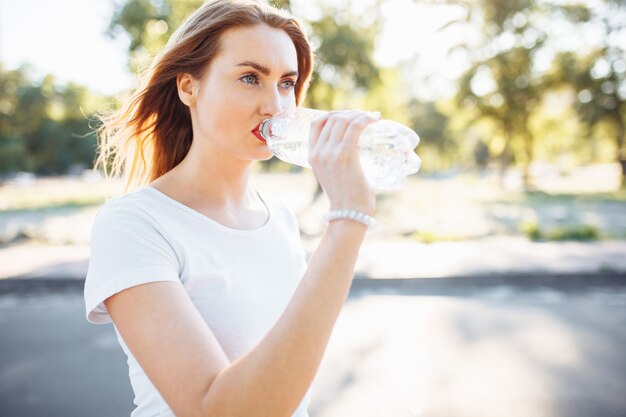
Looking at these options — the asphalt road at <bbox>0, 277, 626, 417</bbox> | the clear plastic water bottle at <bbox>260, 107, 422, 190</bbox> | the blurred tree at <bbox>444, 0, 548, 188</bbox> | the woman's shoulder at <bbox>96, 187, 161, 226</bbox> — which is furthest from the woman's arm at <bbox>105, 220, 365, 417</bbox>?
the blurred tree at <bbox>444, 0, 548, 188</bbox>

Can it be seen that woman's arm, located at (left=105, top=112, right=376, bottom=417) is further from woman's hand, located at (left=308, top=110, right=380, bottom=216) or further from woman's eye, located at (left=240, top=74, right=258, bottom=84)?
woman's eye, located at (left=240, top=74, right=258, bottom=84)

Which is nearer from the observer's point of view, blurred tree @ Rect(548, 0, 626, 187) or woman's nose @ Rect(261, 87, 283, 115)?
woman's nose @ Rect(261, 87, 283, 115)

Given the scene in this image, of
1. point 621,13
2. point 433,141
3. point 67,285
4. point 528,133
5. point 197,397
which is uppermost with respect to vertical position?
point 621,13

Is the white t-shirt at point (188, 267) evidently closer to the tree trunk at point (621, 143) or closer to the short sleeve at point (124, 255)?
the short sleeve at point (124, 255)

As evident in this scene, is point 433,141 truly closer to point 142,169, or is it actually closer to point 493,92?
point 493,92

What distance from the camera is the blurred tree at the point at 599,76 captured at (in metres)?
27.0

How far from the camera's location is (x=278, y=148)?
163 centimetres

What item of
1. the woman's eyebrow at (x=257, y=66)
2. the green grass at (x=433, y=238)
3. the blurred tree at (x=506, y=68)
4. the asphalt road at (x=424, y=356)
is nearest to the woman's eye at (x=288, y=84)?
the woman's eyebrow at (x=257, y=66)

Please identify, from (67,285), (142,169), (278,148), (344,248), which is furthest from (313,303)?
(67,285)

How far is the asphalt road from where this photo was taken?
3727 mm

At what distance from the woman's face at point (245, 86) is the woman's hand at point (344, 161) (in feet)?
1.41

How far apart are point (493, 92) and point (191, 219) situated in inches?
1221

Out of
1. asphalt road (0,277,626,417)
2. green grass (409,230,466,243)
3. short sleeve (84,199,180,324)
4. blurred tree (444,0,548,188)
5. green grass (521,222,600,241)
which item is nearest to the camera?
short sleeve (84,199,180,324)

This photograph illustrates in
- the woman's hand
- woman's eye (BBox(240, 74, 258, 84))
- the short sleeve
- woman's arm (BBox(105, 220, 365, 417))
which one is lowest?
woman's arm (BBox(105, 220, 365, 417))
